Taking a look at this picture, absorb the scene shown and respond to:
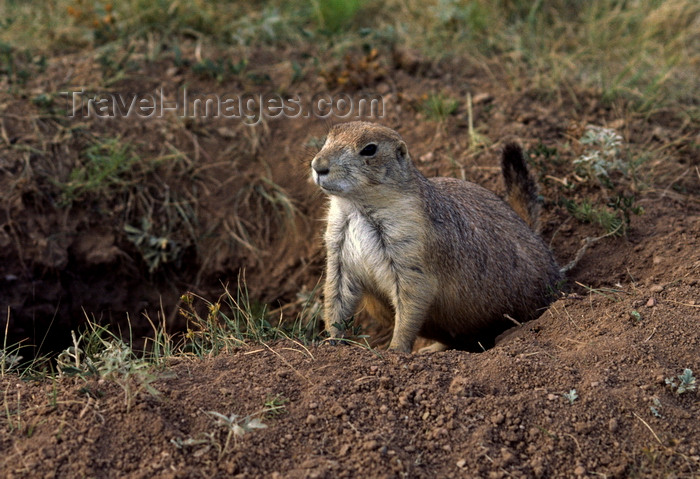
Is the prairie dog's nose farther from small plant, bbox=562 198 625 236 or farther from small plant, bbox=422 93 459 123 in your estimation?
small plant, bbox=422 93 459 123

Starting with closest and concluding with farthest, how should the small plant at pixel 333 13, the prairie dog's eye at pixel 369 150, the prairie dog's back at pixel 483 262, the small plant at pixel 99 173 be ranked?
the prairie dog's eye at pixel 369 150, the prairie dog's back at pixel 483 262, the small plant at pixel 99 173, the small plant at pixel 333 13

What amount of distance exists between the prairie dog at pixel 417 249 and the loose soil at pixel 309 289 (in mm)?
442

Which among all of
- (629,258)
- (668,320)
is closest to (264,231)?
(629,258)

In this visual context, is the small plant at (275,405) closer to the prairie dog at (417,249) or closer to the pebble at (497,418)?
the pebble at (497,418)

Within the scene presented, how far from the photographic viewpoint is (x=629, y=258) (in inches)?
208

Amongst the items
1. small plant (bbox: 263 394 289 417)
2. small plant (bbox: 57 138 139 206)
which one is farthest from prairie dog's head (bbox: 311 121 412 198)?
small plant (bbox: 57 138 139 206)

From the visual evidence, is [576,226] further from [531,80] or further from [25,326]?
[25,326]

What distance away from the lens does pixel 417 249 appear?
4.66m

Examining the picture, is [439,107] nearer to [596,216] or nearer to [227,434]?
[596,216]

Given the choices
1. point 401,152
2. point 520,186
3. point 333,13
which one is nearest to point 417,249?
point 401,152

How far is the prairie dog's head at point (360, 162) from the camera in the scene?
4340mm

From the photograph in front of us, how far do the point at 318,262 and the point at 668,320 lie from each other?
3.04 meters

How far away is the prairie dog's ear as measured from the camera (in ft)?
15.2

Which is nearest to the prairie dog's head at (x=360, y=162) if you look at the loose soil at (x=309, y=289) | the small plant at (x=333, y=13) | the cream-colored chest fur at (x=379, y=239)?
the cream-colored chest fur at (x=379, y=239)
